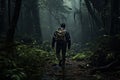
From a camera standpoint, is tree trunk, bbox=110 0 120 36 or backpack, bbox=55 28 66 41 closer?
backpack, bbox=55 28 66 41

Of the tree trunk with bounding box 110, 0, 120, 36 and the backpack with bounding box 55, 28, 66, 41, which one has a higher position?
the tree trunk with bounding box 110, 0, 120, 36

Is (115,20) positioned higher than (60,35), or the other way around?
(115,20)

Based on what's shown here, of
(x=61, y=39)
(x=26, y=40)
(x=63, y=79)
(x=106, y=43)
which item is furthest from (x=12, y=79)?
(x=26, y=40)

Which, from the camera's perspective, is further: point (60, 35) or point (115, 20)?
point (115, 20)

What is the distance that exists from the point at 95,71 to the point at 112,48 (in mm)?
1857

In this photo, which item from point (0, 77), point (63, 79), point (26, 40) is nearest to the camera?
point (0, 77)

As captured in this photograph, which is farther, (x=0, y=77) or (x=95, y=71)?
(x=95, y=71)

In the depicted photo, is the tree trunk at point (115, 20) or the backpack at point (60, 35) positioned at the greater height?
the tree trunk at point (115, 20)

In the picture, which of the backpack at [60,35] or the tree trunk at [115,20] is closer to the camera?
the backpack at [60,35]

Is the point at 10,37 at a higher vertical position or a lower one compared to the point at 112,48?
higher

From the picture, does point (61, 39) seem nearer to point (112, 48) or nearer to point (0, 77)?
point (112, 48)

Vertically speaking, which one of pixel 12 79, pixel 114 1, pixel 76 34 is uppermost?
pixel 114 1

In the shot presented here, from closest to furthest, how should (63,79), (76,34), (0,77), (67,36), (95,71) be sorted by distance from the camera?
1. (0,77)
2. (63,79)
3. (95,71)
4. (67,36)
5. (76,34)

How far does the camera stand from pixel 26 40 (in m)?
20.8
